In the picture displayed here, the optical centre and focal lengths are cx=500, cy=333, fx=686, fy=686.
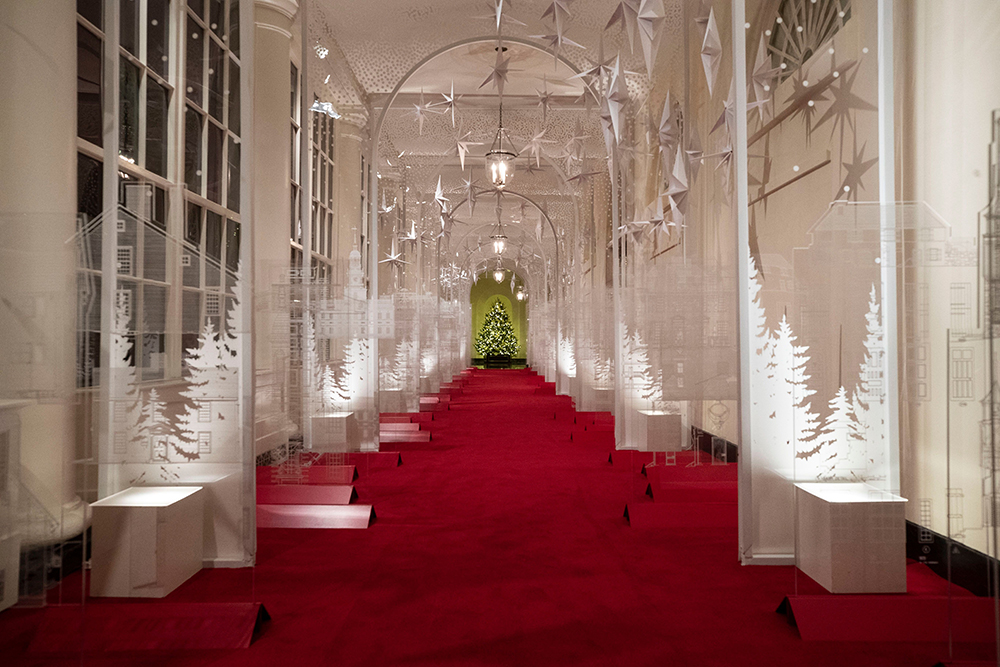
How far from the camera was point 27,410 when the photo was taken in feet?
6.76

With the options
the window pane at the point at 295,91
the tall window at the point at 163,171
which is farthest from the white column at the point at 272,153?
the tall window at the point at 163,171

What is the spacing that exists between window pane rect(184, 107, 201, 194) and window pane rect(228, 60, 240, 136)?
5.5 inches

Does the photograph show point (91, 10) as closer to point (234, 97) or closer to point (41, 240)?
point (234, 97)

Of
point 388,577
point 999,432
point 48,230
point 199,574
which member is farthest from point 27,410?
point 999,432

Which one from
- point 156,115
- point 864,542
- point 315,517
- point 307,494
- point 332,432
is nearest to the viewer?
point 864,542

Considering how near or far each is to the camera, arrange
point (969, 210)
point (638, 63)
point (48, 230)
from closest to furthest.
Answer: point (48, 230) < point (969, 210) < point (638, 63)

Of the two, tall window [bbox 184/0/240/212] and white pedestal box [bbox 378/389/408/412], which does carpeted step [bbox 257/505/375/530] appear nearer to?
tall window [bbox 184/0/240/212]

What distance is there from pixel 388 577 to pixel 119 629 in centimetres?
106

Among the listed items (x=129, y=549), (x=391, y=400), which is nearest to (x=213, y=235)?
(x=129, y=549)

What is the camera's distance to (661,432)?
13.7ft

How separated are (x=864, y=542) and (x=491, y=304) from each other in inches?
1064

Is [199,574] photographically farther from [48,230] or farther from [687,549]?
[687,549]

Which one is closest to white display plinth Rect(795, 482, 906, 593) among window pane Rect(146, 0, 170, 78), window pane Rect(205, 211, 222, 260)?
window pane Rect(205, 211, 222, 260)

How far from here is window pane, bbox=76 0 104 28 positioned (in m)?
3.12
